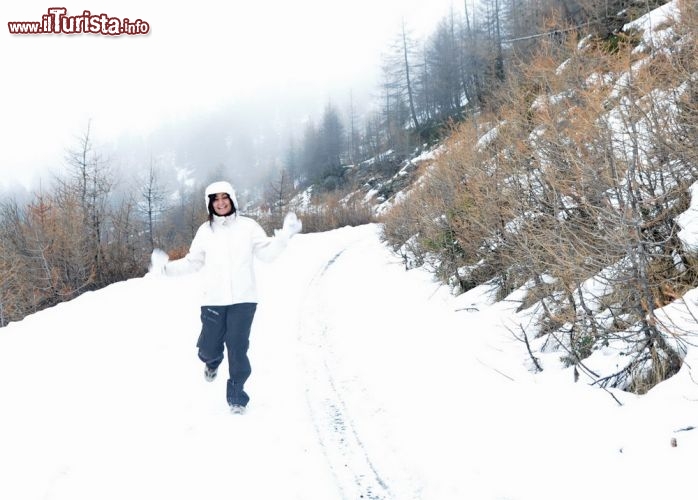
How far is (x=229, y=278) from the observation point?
13.6 ft

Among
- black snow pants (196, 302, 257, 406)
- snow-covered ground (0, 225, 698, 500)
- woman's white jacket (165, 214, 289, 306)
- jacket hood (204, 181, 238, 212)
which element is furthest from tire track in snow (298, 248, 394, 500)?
jacket hood (204, 181, 238, 212)

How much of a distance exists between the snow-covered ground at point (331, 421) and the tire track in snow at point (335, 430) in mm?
17

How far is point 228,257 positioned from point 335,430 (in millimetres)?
1827

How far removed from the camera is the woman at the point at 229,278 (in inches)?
164

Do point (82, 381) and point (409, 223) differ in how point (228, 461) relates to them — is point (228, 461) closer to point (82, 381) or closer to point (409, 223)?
point (82, 381)

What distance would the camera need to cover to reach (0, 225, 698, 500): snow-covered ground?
304 centimetres

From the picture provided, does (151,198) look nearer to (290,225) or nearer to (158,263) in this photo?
(158,263)

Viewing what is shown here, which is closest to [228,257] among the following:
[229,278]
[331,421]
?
[229,278]

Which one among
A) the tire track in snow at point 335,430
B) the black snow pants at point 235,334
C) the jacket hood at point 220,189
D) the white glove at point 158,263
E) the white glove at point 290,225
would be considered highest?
the jacket hood at point 220,189

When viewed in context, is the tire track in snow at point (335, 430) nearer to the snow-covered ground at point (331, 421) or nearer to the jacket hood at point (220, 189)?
the snow-covered ground at point (331, 421)

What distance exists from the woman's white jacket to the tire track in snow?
1.24m

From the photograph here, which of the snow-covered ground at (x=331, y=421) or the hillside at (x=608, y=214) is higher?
the hillside at (x=608, y=214)

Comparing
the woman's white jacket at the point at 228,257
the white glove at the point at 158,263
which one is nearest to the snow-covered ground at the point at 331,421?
the woman's white jacket at the point at 228,257

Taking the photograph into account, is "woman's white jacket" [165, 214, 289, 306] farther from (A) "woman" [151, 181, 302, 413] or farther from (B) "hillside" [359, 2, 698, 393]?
(B) "hillside" [359, 2, 698, 393]
